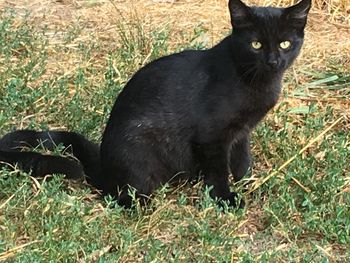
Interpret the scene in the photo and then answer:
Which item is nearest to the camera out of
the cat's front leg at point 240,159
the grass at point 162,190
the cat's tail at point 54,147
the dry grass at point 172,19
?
the grass at point 162,190

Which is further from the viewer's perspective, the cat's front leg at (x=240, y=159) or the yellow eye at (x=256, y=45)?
the cat's front leg at (x=240, y=159)

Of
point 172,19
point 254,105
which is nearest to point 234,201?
point 254,105

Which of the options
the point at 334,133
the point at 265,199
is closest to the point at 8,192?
the point at 265,199

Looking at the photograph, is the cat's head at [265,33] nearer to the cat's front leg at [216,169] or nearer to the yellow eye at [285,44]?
the yellow eye at [285,44]

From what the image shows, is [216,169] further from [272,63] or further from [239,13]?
[239,13]

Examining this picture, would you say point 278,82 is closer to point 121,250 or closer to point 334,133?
point 334,133

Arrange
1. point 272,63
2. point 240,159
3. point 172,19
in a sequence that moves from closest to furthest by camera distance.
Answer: point 272,63
point 240,159
point 172,19

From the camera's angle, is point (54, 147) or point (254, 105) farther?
point (54, 147)

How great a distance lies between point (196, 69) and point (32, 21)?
7.40 feet

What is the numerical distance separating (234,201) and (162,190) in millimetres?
330

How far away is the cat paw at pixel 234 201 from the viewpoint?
3.39 metres

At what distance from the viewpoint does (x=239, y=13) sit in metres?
3.34

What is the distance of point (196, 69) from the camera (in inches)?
137

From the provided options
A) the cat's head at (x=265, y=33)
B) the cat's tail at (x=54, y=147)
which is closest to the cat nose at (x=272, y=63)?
the cat's head at (x=265, y=33)
